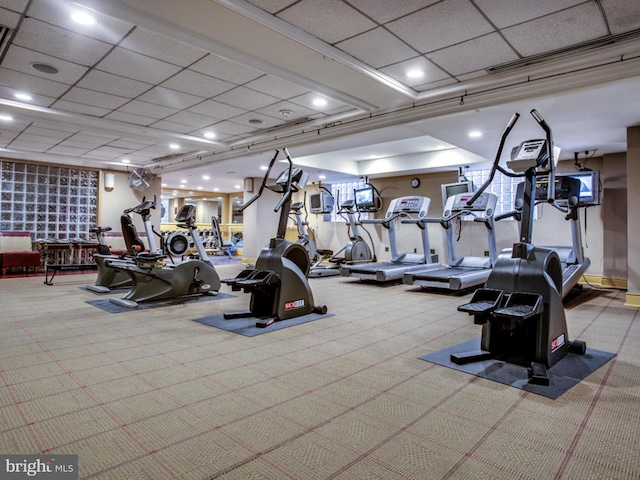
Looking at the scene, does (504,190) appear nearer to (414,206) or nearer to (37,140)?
(414,206)

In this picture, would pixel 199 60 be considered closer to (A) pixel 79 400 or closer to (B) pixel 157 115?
(B) pixel 157 115

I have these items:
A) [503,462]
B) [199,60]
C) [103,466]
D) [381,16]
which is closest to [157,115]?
[199,60]

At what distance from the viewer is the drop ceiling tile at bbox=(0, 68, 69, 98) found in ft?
14.7

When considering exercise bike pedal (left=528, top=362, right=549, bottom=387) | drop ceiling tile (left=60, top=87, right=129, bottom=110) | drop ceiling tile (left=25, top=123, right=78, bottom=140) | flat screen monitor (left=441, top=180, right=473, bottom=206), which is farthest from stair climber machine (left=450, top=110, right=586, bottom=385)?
drop ceiling tile (left=25, top=123, right=78, bottom=140)

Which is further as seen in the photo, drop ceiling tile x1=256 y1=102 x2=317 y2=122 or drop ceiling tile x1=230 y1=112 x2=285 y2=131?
drop ceiling tile x1=230 y1=112 x2=285 y2=131

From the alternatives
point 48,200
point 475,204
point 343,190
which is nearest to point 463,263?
point 475,204

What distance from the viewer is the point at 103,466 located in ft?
5.03

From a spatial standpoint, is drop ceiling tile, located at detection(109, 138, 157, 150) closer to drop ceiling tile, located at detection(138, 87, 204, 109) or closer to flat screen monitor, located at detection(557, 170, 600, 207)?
drop ceiling tile, located at detection(138, 87, 204, 109)

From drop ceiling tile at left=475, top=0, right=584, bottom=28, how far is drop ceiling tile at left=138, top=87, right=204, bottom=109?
3.60 meters

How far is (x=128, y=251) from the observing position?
5.78m

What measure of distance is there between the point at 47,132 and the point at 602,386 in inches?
Result: 330

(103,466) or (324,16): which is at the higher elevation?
(324,16)

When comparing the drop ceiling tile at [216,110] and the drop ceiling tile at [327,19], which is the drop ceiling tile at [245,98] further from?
the drop ceiling tile at [327,19]

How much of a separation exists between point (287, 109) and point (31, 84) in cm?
322
